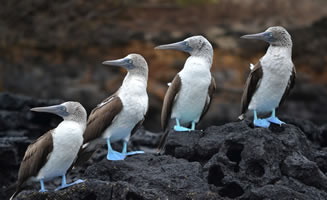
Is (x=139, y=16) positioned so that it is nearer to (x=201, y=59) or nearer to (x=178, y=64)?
(x=178, y=64)

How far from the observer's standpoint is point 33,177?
653 cm

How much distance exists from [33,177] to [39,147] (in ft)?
1.29

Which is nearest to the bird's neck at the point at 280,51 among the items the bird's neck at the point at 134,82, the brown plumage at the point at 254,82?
the brown plumage at the point at 254,82

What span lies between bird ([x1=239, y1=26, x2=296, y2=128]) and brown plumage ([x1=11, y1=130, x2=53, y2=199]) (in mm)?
2696

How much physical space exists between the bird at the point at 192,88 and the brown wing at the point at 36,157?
1.96m

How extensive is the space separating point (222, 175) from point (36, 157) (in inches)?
79.2

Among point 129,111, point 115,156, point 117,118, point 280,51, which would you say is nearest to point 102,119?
point 117,118

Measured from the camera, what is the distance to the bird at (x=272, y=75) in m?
7.69

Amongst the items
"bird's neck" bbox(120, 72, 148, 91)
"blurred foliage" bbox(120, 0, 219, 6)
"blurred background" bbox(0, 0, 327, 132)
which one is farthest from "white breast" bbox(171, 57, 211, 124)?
"blurred foliage" bbox(120, 0, 219, 6)

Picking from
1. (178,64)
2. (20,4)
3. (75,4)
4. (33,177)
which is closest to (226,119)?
(178,64)

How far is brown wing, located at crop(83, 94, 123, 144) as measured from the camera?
7113 mm

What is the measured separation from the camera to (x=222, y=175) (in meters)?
6.25

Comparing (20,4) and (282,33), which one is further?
(20,4)

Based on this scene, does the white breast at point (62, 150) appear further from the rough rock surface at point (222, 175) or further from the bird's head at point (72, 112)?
the rough rock surface at point (222, 175)
